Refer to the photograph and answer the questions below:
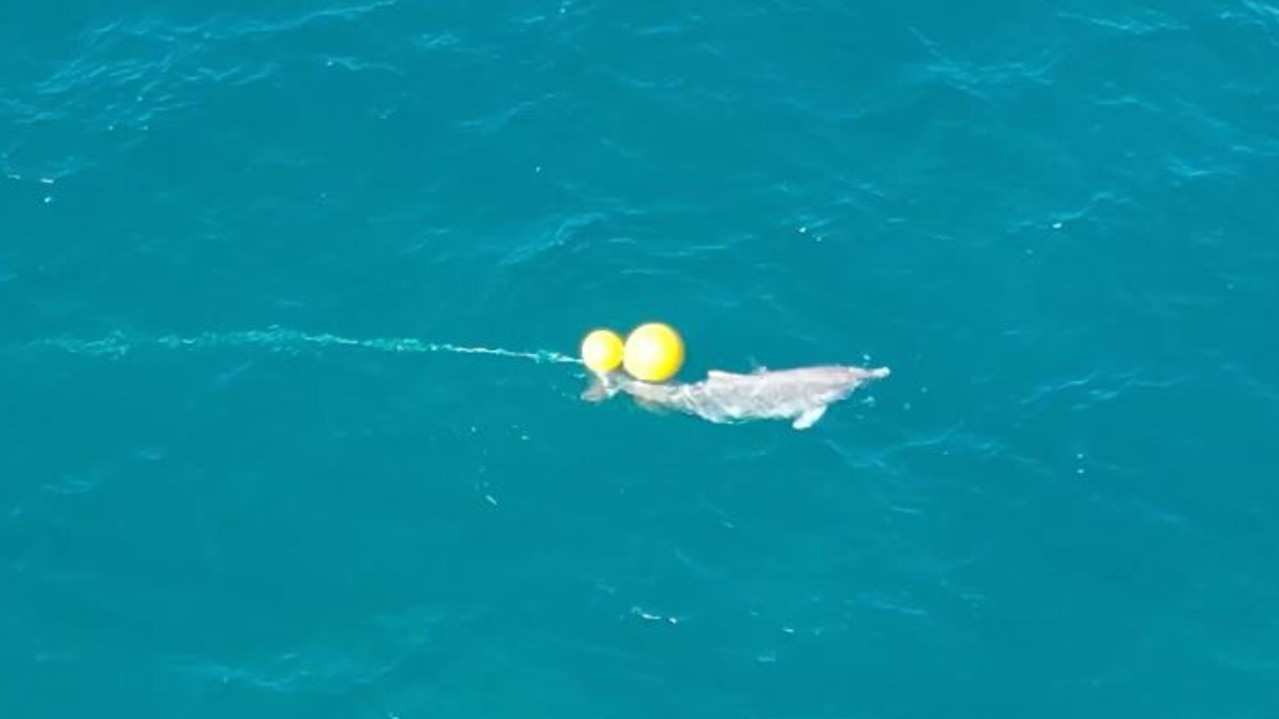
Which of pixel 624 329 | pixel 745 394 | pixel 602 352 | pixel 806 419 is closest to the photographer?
pixel 602 352

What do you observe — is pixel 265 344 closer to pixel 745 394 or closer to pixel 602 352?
pixel 602 352

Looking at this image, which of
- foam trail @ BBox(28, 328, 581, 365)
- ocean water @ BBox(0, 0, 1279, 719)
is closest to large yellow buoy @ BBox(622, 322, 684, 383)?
ocean water @ BBox(0, 0, 1279, 719)

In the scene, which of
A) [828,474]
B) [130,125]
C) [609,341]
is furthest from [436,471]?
[130,125]

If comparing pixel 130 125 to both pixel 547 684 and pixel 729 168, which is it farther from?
pixel 547 684

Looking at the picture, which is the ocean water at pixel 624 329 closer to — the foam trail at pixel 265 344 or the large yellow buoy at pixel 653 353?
the foam trail at pixel 265 344

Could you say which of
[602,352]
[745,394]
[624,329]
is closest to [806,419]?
[745,394]

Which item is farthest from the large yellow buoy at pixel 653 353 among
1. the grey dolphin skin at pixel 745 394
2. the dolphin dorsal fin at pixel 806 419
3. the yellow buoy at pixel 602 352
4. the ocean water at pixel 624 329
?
the dolphin dorsal fin at pixel 806 419
